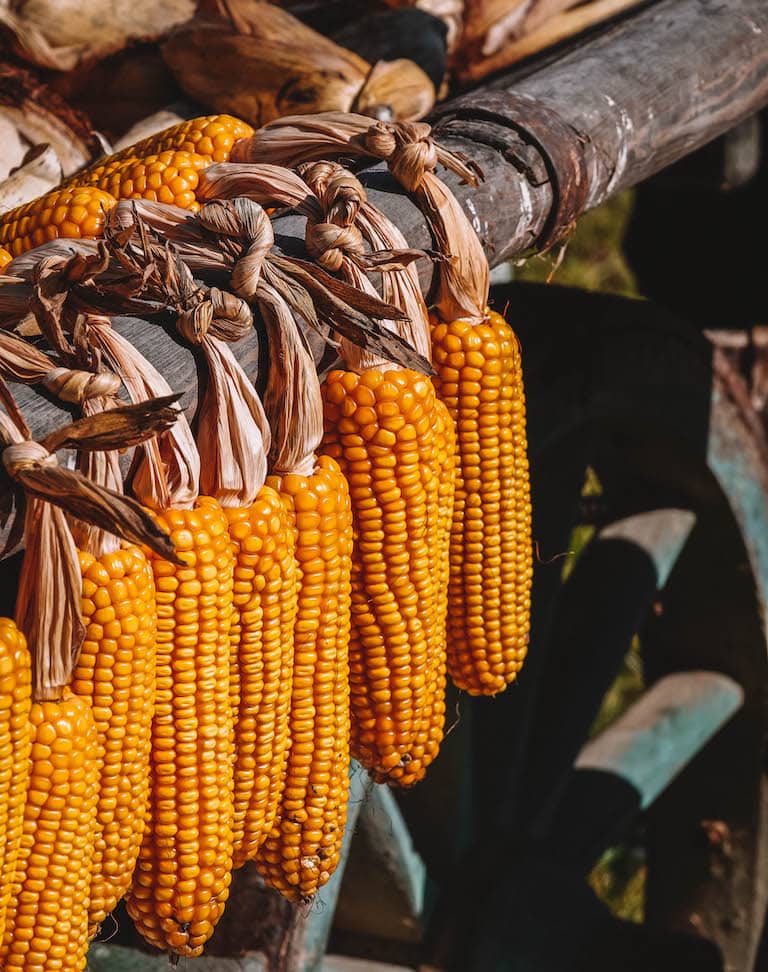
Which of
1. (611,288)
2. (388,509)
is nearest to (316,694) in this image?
A: (388,509)

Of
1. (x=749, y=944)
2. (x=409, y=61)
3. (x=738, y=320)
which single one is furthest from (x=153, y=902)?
(x=738, y=320)

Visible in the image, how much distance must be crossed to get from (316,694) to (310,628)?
0.06 m

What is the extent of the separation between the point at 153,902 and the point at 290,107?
1085 millimetres

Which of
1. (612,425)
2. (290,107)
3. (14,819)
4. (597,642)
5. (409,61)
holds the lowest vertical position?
(597,642)

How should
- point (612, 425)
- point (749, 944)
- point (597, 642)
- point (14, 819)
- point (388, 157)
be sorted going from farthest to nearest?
point (749, 944) → point (597, 642) → point (612, 425) → point (388, 157) → point (14, 819)

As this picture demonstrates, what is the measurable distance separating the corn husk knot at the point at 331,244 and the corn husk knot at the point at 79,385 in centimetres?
25

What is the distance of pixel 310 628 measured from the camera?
3.33ft

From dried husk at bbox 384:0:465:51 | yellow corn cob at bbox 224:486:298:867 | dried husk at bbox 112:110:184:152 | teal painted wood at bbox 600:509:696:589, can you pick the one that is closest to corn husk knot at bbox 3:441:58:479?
yellow corn cob at bbox 224:486:298:867

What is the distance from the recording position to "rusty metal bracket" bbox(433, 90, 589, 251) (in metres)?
1.25

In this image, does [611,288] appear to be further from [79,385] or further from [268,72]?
[79,385]

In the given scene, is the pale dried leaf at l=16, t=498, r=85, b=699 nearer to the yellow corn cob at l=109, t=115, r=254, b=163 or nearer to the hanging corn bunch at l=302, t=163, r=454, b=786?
the hanging corn bunch at l=302, t=163, r=454, b=786

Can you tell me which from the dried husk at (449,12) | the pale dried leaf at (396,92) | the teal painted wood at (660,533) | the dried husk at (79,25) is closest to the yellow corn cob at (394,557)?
the pale dried leaf at (396,92)

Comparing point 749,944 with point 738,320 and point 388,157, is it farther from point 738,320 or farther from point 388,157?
point 388,157

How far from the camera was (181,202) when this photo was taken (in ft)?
3.68
